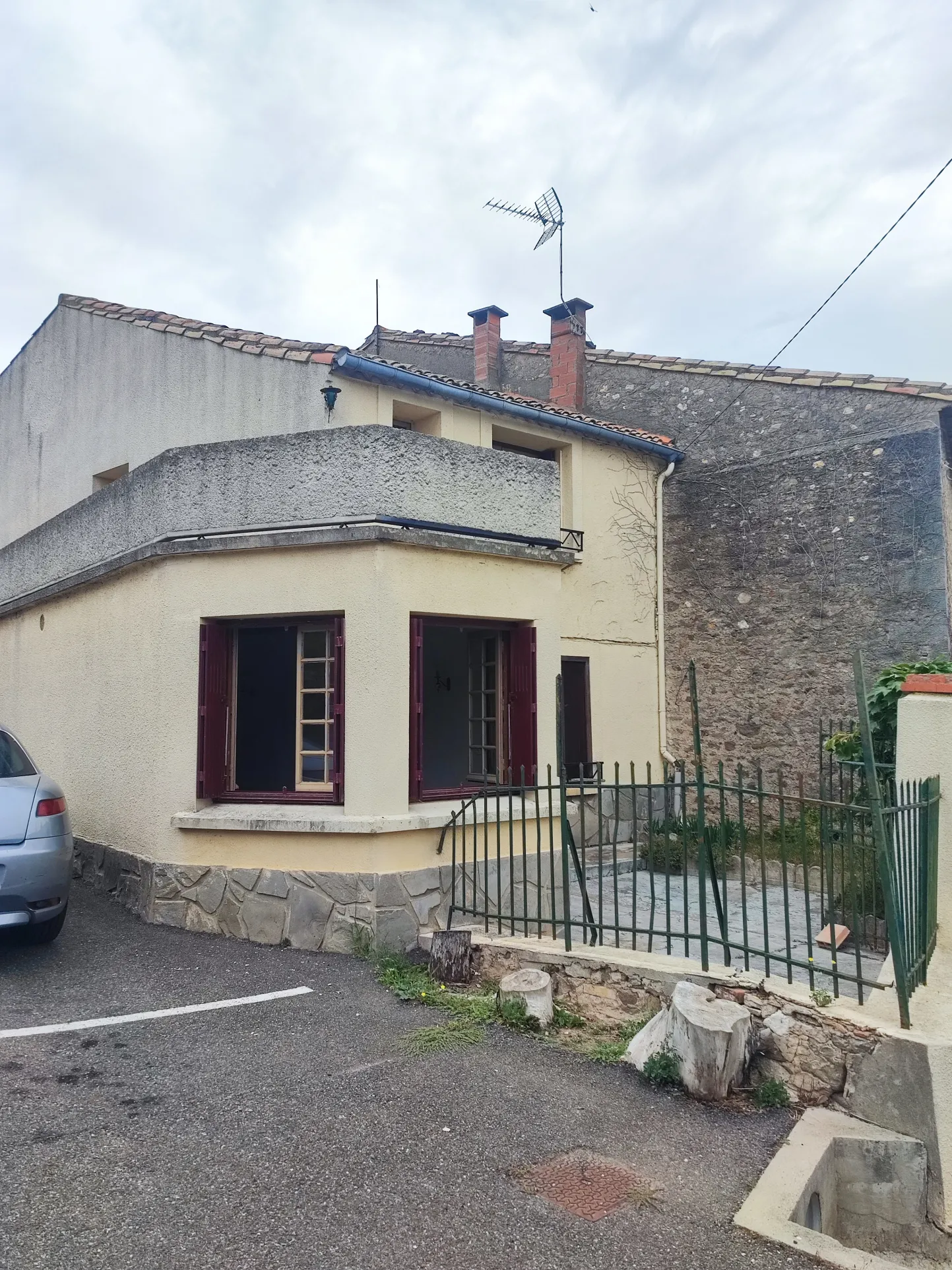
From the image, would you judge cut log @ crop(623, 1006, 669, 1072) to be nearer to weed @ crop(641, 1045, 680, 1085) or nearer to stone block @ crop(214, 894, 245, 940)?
weed @ crop(641, 1045, 680, 1085)

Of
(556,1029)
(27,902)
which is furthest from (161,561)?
(556,1029)

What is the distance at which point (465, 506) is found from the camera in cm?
763

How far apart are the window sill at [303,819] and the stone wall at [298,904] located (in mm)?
340

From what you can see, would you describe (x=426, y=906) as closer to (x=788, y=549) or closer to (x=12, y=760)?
(x=12, y=760)

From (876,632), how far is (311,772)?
656cm

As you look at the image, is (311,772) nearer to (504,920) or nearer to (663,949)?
(504,920)

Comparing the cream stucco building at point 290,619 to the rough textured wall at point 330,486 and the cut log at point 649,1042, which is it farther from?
the cut log at point 649,1042

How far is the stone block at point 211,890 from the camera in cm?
696

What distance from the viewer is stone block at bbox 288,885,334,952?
6637 millimetres

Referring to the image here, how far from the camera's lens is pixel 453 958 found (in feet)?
19.7

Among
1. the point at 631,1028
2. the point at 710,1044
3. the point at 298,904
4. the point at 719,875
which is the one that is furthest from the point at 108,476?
the point at 710,1044

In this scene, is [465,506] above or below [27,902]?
above

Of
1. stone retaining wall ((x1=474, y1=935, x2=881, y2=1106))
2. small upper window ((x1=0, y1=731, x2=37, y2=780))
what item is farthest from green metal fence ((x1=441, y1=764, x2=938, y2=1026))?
small upper window ((x1=0, y1=731, x2=37, y2=780))

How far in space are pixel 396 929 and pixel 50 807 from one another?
2.64m
